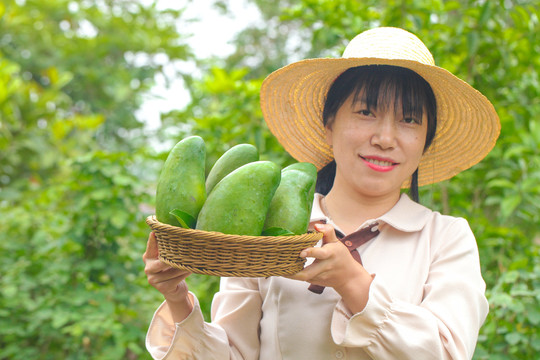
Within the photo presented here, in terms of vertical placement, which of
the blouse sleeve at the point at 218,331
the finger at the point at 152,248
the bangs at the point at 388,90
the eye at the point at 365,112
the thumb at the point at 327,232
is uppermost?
the bangs at the point at 388,90

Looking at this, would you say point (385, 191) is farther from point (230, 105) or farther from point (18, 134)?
point (18, 134)

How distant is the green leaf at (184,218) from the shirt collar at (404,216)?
56cm

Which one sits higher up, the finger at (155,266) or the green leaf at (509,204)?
the finger at (155,266)

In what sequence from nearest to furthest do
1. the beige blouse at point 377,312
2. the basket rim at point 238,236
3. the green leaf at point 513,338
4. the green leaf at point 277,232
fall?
the basket rim at point 238,236 → the green leaf at point 277,232 → the beige blouse at point 377,312 → the green leaf at point 513,338

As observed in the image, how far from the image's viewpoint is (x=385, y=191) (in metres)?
1.74

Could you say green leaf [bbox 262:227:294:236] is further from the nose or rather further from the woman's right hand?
the nose

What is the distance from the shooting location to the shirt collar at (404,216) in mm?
1715

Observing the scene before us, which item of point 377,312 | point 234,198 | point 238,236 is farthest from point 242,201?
point 377,312

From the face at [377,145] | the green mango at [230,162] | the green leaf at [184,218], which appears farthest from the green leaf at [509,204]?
the green leaf at [184,218]

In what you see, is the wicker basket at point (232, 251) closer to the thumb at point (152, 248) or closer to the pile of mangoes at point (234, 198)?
the pile of mangoes at point (234, 198)

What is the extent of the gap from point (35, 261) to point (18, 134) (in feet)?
7.76

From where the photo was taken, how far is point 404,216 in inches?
69.0

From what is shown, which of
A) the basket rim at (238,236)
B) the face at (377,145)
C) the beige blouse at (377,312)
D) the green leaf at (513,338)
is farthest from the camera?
the green leaf at (513,338)

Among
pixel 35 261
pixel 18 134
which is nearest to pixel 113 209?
pixel 35 261
